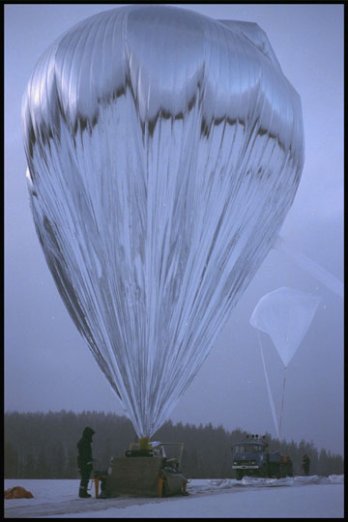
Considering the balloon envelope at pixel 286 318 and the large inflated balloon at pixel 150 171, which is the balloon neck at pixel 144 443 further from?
the balloon envelope at pixel 286 318

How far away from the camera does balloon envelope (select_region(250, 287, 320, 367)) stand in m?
20.3

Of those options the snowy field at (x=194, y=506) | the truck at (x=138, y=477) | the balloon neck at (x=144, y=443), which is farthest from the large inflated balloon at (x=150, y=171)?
the snowy field at (x=194, y=506)

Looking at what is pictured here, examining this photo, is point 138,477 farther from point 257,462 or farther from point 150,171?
point 257,462

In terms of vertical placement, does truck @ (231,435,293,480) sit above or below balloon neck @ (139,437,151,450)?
below

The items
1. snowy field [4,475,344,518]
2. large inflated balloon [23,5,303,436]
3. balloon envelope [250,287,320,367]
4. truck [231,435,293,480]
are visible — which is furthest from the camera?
balloon envelope [250,287,320,367]

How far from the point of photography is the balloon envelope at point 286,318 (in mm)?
20297

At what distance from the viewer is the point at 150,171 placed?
10.2 meters

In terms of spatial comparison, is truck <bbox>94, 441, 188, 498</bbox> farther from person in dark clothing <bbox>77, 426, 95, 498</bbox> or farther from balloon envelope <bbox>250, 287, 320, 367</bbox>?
balloon envelope <bbox>250, 287, 320, 367</bbox>

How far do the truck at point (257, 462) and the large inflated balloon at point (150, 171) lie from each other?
6.19 metres

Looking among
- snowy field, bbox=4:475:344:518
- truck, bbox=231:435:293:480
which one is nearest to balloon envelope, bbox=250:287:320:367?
truck, bbox=231:435:293:480

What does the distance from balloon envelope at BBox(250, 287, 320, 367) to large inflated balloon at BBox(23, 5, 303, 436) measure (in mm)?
9682

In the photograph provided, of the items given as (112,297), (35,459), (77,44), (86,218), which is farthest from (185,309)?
(35,459)

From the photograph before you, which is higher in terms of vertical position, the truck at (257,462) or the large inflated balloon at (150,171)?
the large inflated balloon at (150,171)

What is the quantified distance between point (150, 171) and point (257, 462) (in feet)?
27.5
